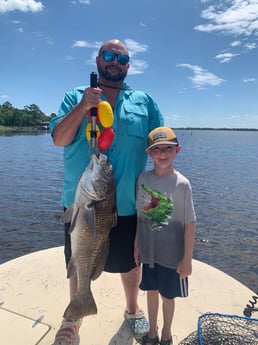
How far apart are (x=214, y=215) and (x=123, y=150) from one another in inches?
419

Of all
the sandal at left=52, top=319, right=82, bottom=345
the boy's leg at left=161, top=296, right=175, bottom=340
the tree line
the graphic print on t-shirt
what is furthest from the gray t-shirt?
the tree line

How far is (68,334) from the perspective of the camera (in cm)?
315

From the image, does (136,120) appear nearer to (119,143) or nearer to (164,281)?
(119,143)

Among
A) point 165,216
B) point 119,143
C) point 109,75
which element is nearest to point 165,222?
point 165,216

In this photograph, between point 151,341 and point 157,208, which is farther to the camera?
point 151,341

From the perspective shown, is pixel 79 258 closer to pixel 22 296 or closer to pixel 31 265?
pixel 22 296

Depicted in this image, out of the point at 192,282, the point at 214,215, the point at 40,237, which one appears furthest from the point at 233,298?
the point at 214,215

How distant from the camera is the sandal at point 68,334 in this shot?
10.2ft

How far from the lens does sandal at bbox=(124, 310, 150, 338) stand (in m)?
3.25

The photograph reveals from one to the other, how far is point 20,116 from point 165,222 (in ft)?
396

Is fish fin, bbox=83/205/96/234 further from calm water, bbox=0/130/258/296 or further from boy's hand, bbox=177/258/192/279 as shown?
calm water, bbox=0/130/258/296

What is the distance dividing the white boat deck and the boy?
801 mm

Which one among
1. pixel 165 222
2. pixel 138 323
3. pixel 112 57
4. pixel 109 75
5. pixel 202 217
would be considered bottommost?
pixel 202 217

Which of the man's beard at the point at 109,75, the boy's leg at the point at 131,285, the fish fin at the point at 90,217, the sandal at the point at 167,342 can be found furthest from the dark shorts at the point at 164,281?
the man's beard at the point at 109,75
